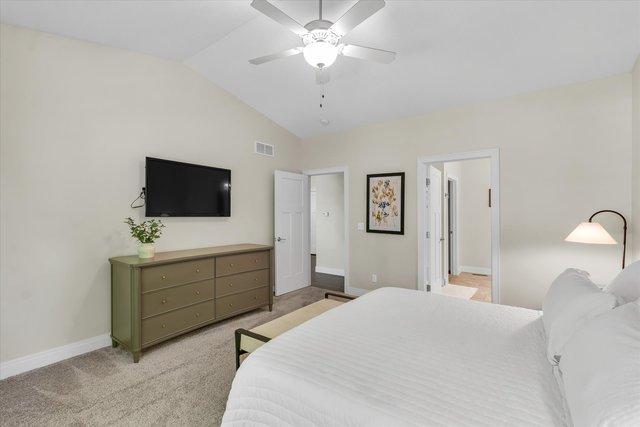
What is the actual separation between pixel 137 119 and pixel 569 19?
3973mm

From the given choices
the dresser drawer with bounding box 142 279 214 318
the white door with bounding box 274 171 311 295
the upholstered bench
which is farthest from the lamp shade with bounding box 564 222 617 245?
the dresser drawer with bounding box 142 279 214 318

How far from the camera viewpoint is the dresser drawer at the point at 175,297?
9.03ft

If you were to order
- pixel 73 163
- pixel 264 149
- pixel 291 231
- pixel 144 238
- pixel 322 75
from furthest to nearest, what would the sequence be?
pixel 291 231 → pixel 264 149 → pixel 144 238 → pixel 73 163 → pixel 322 75

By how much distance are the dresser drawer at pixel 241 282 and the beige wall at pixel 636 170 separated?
12.4ft

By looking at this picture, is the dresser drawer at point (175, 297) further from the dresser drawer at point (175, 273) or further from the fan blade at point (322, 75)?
the fan blade at point (322, 75)

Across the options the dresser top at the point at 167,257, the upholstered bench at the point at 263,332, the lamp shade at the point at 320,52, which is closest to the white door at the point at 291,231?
the dresser top at the point at 167,257

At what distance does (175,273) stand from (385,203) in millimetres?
2850

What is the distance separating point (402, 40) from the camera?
9.10ft

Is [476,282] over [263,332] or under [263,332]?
under

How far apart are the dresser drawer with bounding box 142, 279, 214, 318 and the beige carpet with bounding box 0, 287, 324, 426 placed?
390 millimetres

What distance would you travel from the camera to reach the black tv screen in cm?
321

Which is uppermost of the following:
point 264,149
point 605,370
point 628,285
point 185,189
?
point 264,149

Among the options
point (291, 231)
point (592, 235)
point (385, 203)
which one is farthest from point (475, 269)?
point (291, 231)

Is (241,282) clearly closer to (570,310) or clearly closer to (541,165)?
(570,310)
